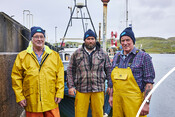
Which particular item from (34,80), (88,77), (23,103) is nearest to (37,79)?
(34,80)

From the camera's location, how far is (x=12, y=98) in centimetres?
342

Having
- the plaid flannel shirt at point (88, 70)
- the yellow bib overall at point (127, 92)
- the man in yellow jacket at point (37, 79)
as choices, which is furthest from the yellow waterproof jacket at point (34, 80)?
the yellow bib overall at point (127, 92)

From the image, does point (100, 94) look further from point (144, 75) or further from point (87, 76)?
point (144, 75)

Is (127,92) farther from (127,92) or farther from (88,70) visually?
(88,70)

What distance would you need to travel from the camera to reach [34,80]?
8.75ft

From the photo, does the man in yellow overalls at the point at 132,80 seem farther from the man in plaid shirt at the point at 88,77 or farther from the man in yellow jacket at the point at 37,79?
the man in yellow jacket at the point at 37,79

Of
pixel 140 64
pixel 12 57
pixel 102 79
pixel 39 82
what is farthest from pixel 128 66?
pixel 12 57

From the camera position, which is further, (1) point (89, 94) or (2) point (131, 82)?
(1) point (89, 94)

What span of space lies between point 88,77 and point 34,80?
3.63 feet

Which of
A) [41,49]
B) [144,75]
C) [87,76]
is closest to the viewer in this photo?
[144,75]

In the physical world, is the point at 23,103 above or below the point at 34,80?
below

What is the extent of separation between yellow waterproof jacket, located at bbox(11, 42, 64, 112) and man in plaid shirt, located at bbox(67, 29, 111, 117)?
717mm

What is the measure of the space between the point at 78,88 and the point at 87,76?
330 millimetres

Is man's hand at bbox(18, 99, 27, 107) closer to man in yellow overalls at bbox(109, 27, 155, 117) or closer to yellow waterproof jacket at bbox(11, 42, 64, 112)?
yellow waterproof jacket at bbox(11, 42, 64, 112)
